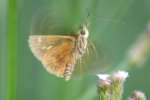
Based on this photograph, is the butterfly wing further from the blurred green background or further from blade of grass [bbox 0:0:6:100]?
blade of grass [bbox 0:0:6:100]

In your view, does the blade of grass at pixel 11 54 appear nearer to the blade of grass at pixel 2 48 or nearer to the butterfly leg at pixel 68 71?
the butterfly leg at pixel 68 71

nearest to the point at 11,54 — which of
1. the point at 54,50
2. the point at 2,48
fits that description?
the point at 54,50

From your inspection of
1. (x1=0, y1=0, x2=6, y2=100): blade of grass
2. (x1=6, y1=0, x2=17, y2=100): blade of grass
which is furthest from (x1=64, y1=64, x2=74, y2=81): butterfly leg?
(x1=0, y1=0, x2=6, y2=100): blade of grass

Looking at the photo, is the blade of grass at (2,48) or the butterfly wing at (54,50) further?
the blade of grass at (2,48)

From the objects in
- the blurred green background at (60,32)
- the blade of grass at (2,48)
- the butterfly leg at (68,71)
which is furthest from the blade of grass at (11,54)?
the blade of grass at (2,48)

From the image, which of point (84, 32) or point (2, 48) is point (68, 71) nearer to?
point (84, 32)

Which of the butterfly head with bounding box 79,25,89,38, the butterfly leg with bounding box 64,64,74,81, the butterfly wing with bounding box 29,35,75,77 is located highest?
the butterfly head with bounding box 79,25,89,38
